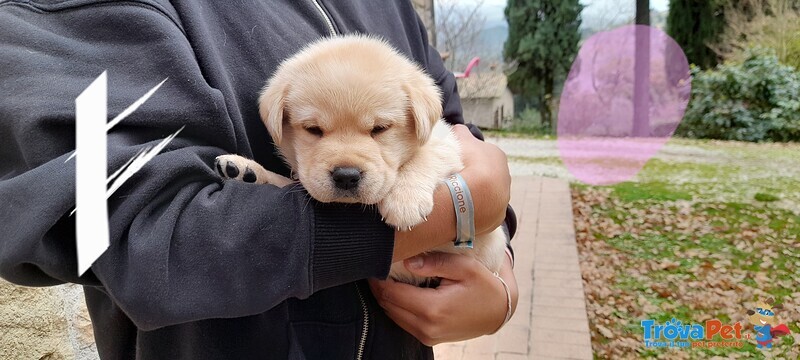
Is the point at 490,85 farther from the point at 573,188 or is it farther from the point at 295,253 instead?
the point at 295,253

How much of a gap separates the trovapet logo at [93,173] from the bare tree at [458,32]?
8.84 m

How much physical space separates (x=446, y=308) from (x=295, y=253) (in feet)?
1.53

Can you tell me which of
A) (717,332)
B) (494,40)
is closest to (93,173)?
(717,332)

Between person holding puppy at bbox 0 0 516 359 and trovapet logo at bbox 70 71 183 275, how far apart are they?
0.04 feet

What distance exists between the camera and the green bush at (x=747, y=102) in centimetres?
775

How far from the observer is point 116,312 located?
39.6 inches

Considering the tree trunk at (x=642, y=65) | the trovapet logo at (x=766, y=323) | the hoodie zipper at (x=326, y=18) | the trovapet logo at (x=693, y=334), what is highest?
the hoodie zipper at (x=326, y=18)

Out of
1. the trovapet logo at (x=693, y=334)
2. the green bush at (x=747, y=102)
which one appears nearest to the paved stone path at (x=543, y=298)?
the trovapet logo at (x=693, y=334)

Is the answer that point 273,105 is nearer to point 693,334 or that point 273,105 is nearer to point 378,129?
point 378,129

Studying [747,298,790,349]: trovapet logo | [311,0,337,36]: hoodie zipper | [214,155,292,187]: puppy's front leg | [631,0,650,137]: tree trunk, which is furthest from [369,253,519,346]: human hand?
[631,0,650,137]: tree trunk

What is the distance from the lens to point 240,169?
1.00m

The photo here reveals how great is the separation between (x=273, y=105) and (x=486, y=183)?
1.48 ft

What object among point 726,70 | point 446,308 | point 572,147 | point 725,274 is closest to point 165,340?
point 446,308

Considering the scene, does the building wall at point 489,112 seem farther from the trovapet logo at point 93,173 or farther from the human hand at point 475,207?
the trovapet logo at point 93,173
